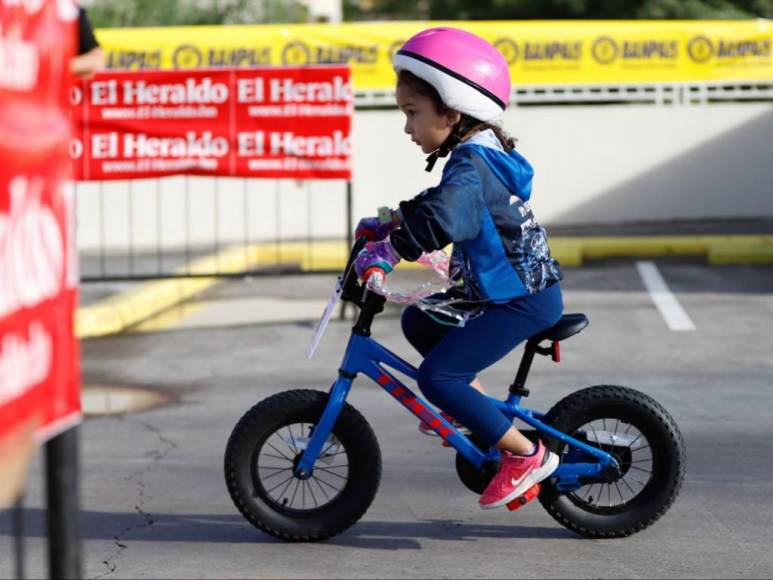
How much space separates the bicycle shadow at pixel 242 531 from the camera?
18.1 feet

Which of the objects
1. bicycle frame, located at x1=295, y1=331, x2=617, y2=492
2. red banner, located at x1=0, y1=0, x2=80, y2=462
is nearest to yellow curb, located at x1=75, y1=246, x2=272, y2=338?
bicycle frame, located at x1=295, y1=331, x2=617, y2=492

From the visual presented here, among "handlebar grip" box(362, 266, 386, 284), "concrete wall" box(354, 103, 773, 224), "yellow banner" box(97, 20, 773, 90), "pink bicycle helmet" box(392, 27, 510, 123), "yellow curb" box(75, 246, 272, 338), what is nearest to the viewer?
"handlebar grip" box(362, 266, 386, 284)

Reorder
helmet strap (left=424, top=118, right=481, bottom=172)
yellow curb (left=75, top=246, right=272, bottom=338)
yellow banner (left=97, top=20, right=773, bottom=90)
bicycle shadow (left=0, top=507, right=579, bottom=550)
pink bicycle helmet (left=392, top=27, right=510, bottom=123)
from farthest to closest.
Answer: yellow banner (left=97, top=20, right=773, bottom=90)
yellow curb (left=75, top=246, right=272, bottom=338)
bicycle shadow (left=0, top=507, right=579, bottom=550)
helmet strap (left=424, top=118, right=481, bottom=172)
pink bicycle helmet (left=392, top=27, right=510, bottom=123)

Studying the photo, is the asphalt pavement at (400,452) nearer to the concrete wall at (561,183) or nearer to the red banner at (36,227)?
the red banner at (36,227)

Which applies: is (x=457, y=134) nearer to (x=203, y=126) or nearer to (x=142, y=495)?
(x=142, y=495)

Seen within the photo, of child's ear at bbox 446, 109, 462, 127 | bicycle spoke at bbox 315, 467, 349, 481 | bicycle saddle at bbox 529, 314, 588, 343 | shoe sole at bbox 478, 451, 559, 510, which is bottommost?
bicycle spoke at bbox 315, 467, 349, 481

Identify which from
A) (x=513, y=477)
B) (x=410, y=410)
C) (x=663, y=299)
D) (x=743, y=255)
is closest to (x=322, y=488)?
(x=410, y=410)

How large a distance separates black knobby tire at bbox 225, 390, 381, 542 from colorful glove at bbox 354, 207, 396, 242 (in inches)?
23.3

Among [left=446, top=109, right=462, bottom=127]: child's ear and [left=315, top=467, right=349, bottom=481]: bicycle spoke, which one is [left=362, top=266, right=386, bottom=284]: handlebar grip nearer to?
[left=446, top=109, right=462, bottom=127]: child's ear

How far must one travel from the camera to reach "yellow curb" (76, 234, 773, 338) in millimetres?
13008

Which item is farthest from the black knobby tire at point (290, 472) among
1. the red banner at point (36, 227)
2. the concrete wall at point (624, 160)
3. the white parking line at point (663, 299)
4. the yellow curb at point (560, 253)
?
the concrete wall at point (624, 160)

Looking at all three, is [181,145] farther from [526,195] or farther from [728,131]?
[728,131]

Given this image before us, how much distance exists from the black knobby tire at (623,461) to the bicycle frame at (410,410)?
6 cm

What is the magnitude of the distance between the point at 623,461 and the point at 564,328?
56cm
